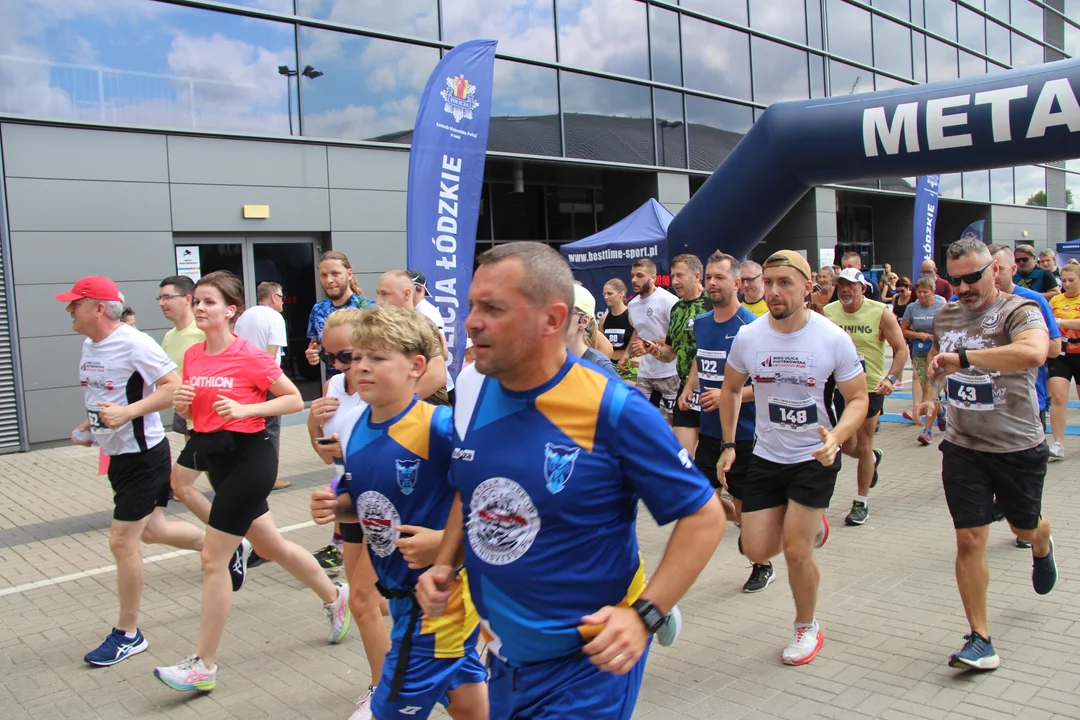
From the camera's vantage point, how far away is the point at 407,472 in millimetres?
2768

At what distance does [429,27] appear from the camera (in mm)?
14914

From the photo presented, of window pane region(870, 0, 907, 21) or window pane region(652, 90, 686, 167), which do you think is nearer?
window pane region(652, 90, 686, 167)

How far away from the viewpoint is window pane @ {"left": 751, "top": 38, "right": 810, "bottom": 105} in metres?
21.1

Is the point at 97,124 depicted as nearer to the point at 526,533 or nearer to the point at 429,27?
the point at 429,27

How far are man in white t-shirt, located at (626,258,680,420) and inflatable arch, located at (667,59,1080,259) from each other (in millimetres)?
1386

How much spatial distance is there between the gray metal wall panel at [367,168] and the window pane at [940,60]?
61.2 feet

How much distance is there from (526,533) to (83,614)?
14.5ft

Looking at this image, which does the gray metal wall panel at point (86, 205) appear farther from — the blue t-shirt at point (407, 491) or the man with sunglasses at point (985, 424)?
the man with sunglasses at point (985, 424)

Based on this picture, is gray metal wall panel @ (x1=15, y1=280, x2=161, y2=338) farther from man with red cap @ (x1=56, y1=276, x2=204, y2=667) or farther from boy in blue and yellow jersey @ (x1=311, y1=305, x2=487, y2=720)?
boy in blue and yellow jersey @ (x1=311, y1=305, x2=487, y2=720)

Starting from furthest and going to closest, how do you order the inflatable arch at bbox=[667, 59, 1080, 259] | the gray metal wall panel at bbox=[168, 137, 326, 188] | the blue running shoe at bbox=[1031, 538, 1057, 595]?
1. the gray metal wall panel at bbox=[168, 137, 326, 188]
2. the inflatable arch at bbox=[667, 59, 1080, 259]
3. the blue running shoe at bbox=[1031, 538, 1057, 595]

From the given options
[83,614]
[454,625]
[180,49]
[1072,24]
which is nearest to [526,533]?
[454,625]

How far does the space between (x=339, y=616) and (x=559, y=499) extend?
3.02 m

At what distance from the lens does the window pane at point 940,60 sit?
26275 mm

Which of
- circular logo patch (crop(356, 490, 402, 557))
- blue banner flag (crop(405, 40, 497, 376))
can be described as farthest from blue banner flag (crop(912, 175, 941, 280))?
circular logo patch (crop(356, 490, 402, 557))
